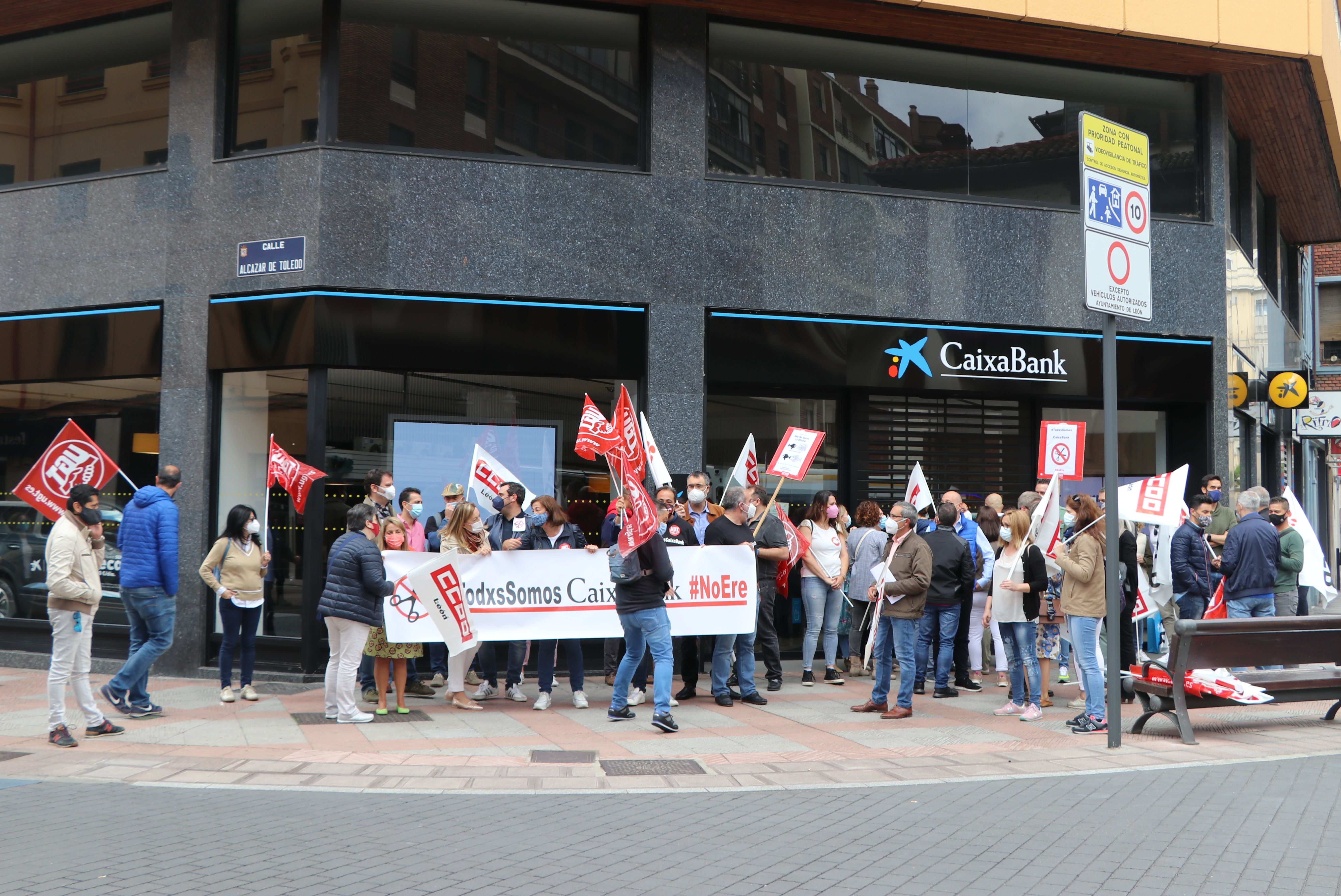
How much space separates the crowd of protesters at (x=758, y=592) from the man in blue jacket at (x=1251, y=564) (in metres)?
0.02

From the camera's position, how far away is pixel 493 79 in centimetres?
1248

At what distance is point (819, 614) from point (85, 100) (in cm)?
1036

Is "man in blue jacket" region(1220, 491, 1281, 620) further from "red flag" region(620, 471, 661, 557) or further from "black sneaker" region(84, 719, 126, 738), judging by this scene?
"black sneaker" region(84, 719, 126, 738)

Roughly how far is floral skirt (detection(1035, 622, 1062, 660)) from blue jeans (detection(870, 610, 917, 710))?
3.44ft

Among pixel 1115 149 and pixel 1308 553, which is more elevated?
pixel 1115 149

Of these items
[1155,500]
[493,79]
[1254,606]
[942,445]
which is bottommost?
[1254,606]

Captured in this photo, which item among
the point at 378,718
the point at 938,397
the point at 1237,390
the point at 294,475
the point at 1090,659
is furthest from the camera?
the point at 1237,390

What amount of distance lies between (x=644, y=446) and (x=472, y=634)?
2.35 m

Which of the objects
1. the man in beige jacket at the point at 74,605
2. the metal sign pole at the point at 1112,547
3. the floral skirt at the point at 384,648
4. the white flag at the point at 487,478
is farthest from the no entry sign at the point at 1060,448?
the man in beige jacket at the point at 74,605

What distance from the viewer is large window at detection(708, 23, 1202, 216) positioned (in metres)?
13.3

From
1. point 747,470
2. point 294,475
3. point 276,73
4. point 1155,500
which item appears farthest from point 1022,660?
point 276,73

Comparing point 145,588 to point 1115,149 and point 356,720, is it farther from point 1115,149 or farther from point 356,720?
point 1115,149

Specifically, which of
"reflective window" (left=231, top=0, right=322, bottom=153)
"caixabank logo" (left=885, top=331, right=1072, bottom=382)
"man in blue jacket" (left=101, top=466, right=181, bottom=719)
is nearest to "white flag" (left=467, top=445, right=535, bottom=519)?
"man in blue jacket" (left=101, top=466, right=181, bottom=719)

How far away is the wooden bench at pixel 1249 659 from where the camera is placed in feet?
30.0
